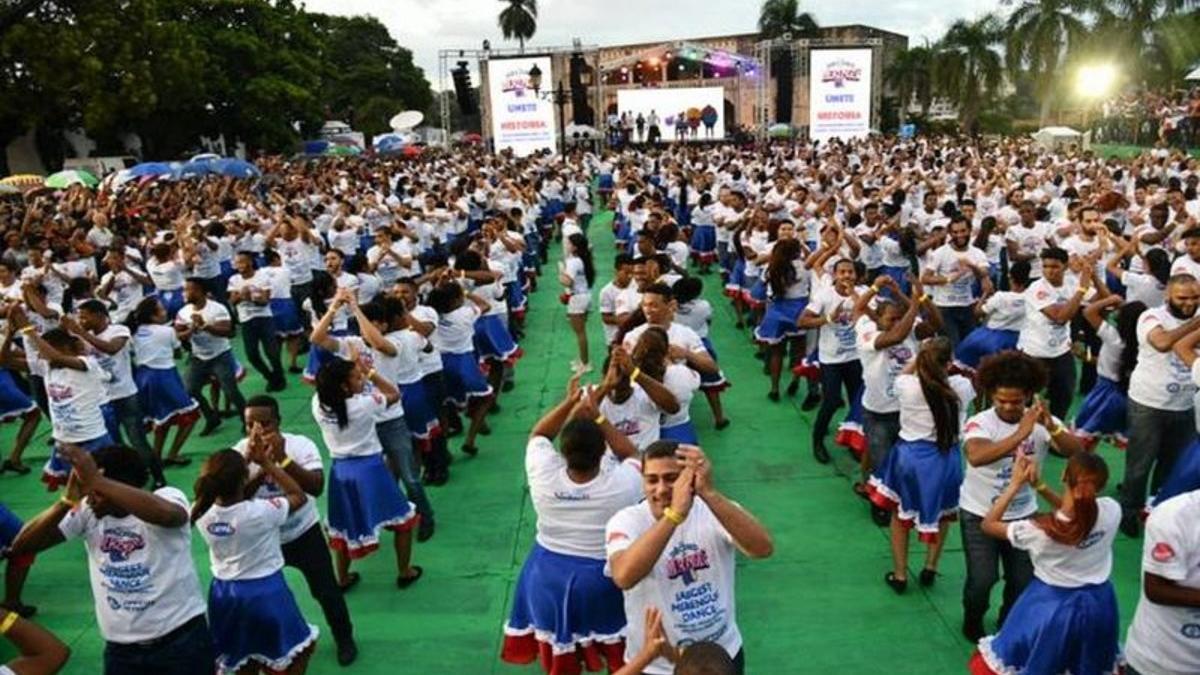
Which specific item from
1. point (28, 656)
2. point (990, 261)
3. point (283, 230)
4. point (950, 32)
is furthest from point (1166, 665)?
point (950, 32)

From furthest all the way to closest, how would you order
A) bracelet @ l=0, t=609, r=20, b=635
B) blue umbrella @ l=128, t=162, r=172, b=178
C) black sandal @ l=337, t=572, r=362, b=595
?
blue umbrella @ l=128, t=162, r=172, b=178, black sandal @ l=337, t=572, r=362, b=595, bracelet @ l=0, t=609, r=20, b=635

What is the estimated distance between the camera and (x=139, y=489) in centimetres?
340

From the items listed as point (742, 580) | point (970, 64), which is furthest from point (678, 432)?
point (970, 64)

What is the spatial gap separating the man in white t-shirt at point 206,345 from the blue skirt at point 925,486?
5.39 m

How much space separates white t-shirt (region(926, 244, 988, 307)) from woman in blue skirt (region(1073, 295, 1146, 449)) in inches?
70.1

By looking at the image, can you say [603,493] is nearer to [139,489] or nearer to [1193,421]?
[139,489]

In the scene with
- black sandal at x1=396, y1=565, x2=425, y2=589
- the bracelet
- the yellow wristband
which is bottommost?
black sandal at x1=396, y1=565, x2=425, y2=589

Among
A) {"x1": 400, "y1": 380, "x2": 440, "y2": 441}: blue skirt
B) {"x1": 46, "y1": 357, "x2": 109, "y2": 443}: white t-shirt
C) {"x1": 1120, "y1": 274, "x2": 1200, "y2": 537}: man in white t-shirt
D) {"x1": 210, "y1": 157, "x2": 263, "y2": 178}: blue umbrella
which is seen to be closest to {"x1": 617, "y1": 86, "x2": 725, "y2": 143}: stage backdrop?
{"x1": 210, "y1": 157, "x2": 263, "y2": 178}: blue umbrella

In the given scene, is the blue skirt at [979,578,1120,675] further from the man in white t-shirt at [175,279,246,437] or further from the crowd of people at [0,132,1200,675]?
the man in white t-shirt at [175,279,246,437]

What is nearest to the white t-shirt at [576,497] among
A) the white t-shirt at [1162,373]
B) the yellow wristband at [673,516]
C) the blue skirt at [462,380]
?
the yellow wristband at [673,516]

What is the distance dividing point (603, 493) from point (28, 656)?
1.90m

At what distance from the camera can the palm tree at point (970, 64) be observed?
111 ft

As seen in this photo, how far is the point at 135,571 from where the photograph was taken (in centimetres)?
346

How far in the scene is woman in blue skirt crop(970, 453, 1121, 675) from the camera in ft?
10.9
